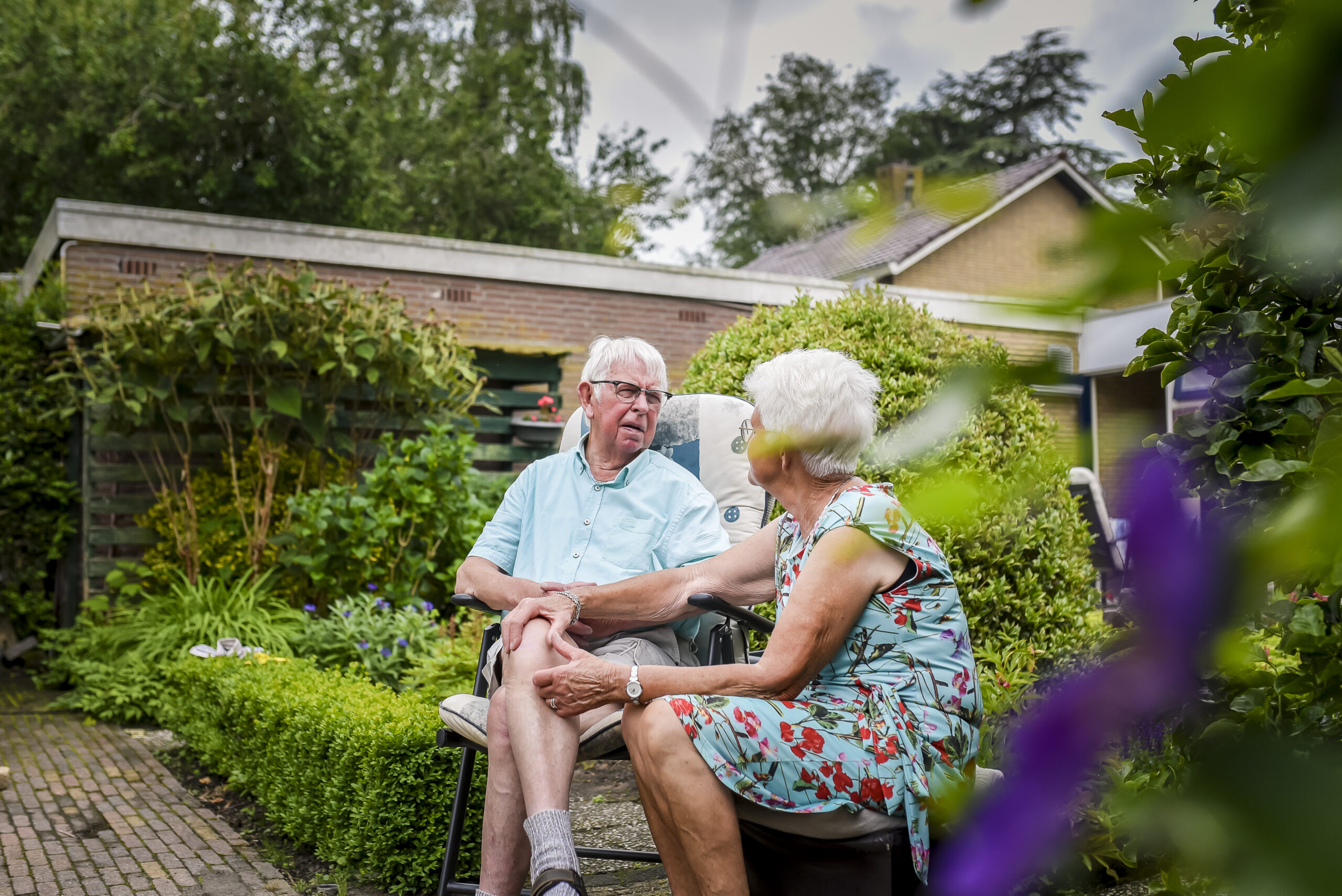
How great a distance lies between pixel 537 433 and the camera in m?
6.59

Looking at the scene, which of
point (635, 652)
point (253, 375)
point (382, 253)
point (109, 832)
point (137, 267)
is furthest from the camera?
point (382, 253)

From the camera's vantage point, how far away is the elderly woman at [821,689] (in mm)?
1740

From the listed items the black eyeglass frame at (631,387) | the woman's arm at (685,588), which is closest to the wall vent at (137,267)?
the black eyeglass frame at (631,387)

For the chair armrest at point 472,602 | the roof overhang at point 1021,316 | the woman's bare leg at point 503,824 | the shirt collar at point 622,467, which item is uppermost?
the roof overhang at point 1021,316

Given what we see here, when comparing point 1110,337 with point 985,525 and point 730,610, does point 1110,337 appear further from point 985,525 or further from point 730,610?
point 985,525

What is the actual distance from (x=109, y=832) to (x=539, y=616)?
6.78 feet

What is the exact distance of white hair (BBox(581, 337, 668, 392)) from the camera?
9.37 ft

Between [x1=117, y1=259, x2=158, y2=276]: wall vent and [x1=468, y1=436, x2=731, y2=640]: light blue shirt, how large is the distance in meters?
5.48

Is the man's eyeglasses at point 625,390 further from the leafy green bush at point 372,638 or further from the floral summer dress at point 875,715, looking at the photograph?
the leafy green bush at point 372,638

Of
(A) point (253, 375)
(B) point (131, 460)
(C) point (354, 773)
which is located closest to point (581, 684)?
(C) point (354, 773)

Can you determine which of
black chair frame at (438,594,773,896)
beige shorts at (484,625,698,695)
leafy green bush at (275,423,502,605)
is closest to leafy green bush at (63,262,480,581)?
leafy green bush at (275,423,502,605)

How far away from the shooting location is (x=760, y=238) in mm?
492

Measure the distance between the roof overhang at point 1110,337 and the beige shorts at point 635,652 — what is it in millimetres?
1897

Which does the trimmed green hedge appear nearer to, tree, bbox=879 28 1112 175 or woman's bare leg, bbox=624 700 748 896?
woman's bare leg, bbox=624 700 748 896
